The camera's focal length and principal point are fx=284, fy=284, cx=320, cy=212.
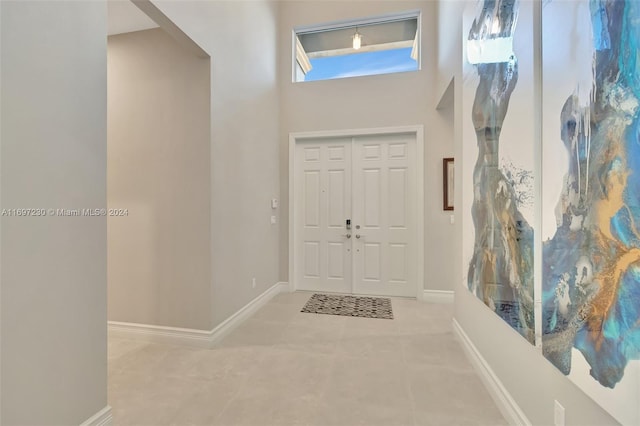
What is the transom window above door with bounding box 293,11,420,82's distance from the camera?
396 centimetres

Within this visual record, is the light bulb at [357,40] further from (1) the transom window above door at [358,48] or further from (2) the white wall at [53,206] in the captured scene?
(2) the white wall at [53,206]

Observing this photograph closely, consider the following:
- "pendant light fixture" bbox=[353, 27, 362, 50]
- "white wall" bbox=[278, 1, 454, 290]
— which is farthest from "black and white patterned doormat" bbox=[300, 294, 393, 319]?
"pendant light fixture" bbox=[353, 27, 362, 50]

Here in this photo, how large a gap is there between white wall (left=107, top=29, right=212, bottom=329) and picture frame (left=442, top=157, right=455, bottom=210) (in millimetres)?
2834

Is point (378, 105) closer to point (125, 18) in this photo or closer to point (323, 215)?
point (323, 215)

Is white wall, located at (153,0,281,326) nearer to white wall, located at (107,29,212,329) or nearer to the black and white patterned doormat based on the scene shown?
white wall, located at (107,29,212,329)

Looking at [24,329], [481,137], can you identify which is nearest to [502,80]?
[481,137]

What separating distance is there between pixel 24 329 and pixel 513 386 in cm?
239

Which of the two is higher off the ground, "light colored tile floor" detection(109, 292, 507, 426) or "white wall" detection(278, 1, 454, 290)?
"white wall" detection(278, 1, 454, 290)

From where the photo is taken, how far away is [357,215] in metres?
4.02

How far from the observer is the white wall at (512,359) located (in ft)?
3.70

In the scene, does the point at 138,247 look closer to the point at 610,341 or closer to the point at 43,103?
the point at 43,103

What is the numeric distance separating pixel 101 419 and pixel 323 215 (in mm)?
3091

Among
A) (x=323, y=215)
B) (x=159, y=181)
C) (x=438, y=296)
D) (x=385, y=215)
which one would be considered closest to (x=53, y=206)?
(x=159, y=181)

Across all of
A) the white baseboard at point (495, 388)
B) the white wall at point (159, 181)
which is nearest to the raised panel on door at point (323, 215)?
the white wall at point (159, 181)
